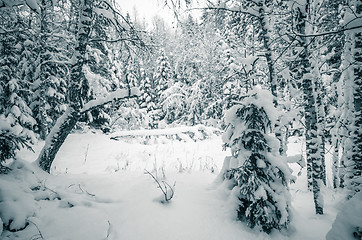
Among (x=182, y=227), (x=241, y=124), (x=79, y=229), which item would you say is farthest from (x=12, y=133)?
(x=241, y=124)

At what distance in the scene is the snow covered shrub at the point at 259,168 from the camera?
9.53ft

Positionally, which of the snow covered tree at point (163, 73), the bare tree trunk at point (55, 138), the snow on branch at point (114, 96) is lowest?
the bare tree trunk at point (55, 138)

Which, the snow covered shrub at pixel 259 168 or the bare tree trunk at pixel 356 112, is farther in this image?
the bare tree trunk at pixel 356 112

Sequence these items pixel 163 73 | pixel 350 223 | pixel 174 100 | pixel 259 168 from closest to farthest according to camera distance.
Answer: pixel 350 223 < pixel 259 168 < pixel 174 100 < pixel 163 73

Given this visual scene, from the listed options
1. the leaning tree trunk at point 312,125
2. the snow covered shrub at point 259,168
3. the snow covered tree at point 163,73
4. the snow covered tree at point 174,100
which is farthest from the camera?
the snow covered tree at point 163,73

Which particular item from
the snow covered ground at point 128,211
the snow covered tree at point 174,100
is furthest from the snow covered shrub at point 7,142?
the snow covered tree at point 174,100

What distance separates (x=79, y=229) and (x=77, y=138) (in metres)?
8.65

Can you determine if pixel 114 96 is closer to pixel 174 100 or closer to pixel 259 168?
pixel 259 168

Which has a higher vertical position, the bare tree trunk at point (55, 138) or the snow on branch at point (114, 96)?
the snow on branch at point (114, 96)

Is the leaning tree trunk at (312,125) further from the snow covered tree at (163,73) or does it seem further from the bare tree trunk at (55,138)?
the snow covered tree at (163,73)

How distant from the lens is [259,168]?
3.06 meters

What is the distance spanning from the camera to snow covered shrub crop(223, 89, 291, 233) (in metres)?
2.91

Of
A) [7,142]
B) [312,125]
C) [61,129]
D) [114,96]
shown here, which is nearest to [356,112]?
[312,125]

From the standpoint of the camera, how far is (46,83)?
36.2ft
